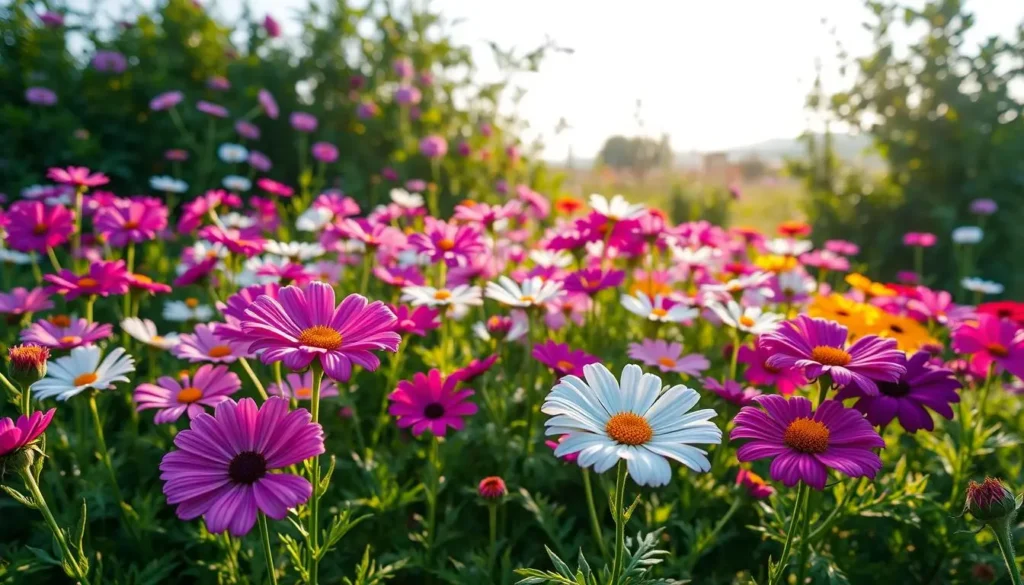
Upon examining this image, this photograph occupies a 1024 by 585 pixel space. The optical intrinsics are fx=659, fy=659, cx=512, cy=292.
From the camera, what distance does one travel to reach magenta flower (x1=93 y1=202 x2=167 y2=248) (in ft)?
6.87

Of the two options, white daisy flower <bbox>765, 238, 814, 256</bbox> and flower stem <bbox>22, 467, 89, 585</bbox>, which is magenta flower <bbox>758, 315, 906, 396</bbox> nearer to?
flower stem <bbox>22, 467, 89, 585</bbox>

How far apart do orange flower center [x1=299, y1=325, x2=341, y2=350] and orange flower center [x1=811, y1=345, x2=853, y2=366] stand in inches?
31.7

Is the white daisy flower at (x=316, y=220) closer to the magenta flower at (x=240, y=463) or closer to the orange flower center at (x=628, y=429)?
the magenta flower at (x=240, y=463)

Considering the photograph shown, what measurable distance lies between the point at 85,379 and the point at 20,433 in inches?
18.3

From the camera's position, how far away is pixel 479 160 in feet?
16.4

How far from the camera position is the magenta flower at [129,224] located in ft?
6.87

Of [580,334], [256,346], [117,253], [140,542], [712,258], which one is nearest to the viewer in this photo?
[256,346]

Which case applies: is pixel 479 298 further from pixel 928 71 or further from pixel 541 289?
pixel 928 71

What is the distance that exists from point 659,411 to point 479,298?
0.89 metres

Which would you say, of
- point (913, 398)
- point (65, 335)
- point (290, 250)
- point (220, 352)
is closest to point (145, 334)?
point (65, 335)

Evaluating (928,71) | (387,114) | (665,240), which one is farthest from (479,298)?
(928,71)

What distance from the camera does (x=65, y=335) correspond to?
1589 millimetres

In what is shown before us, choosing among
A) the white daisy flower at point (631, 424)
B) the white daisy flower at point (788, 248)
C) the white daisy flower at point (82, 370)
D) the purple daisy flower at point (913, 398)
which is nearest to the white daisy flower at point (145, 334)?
the white daisy flower at point (82, 370)

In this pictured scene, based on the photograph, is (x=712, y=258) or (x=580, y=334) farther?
(x=712, y=258)
